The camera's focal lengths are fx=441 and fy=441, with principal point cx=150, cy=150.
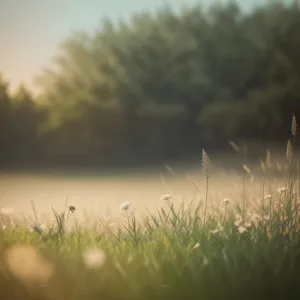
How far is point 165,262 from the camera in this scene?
1746 mm

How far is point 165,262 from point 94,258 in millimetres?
285

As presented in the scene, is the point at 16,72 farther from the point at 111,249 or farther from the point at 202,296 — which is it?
the point at 202,296

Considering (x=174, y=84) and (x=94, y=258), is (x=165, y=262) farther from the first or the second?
(x=174, y=84)

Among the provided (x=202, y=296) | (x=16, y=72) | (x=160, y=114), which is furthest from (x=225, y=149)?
(x=202, y=296)

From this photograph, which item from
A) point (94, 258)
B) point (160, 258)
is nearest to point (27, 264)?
point (94, 258)

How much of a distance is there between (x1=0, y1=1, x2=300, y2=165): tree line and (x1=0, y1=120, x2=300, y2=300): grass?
2.74m

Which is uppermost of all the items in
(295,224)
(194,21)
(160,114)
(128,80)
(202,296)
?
(194,21)

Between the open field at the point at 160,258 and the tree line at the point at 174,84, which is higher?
the tree line at the point at 174,84

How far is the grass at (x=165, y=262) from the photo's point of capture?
1.64m

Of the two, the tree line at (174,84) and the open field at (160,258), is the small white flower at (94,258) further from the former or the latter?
the tree line at (174,84)

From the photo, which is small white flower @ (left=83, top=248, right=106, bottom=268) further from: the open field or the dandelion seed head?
the dandelion seed head

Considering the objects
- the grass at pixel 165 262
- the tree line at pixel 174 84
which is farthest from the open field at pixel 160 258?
the tree line at pixel 174 84

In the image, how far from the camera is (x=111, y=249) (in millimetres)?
1911

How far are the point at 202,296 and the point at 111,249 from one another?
0.47 meters
